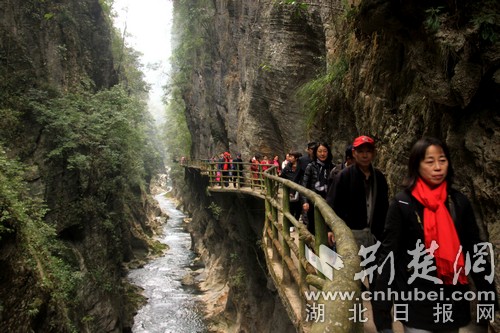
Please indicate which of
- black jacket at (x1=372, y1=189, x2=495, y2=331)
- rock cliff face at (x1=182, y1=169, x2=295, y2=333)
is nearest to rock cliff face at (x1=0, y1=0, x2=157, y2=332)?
rock cliff face at (x1=182, y1=169, x2=295, y2=333)

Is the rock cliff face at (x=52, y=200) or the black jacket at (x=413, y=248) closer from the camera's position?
the black jacket at (x=413, y=248)

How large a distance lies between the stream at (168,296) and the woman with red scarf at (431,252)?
17749 millimetres

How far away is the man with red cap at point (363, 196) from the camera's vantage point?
3219 millimetres

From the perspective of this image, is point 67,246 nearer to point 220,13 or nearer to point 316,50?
point 316,50

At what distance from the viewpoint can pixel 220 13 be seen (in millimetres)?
23391

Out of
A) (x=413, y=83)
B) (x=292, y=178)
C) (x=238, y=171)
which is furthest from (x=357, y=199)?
(x=238, y=171)

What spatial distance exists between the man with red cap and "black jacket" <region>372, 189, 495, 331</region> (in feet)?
3.74

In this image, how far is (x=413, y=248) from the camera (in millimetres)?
1994

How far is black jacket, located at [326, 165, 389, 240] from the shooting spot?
10.6 ft

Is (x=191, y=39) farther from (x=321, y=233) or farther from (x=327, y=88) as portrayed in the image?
(x=321, y=233)

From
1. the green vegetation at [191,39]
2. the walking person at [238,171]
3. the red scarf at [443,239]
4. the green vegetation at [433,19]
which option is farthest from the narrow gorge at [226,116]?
the red scarf at [443,239]

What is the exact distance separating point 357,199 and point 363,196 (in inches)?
2.5

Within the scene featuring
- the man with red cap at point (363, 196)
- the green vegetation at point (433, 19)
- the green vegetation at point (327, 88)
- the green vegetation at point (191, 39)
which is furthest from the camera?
the green vegetation at point (191, 39)

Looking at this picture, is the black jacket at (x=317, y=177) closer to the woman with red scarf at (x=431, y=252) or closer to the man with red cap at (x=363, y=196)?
the man with red cap at (x=363, y=196)
